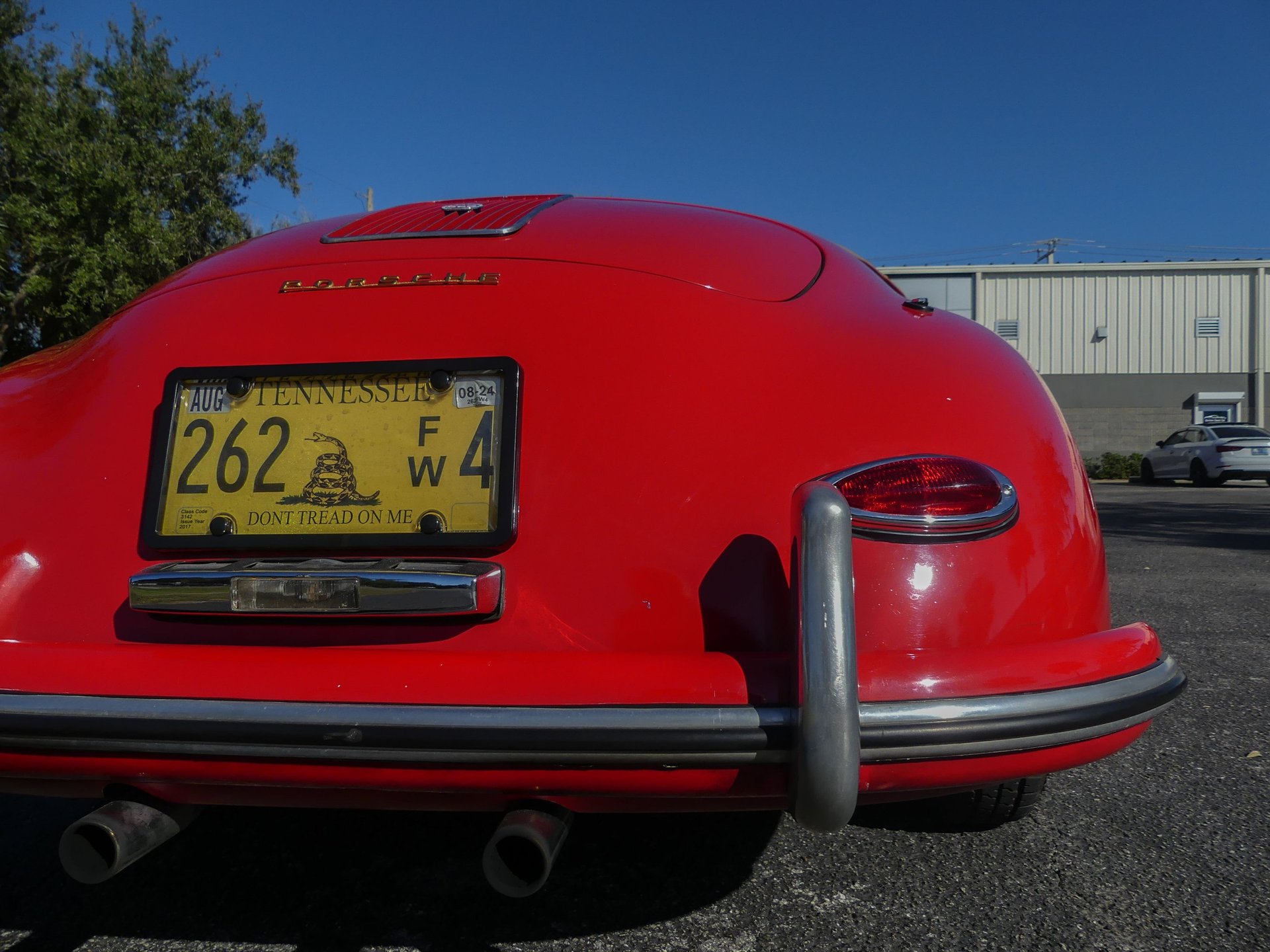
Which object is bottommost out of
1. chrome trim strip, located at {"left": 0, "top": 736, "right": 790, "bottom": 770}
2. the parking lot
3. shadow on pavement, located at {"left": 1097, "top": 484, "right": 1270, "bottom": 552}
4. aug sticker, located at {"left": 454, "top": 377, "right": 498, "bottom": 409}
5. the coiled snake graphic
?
shadow on pavement, located at {"left": 1097, "top": 484, "right": 1270, "bottom": 552}

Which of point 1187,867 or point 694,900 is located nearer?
point 694,900

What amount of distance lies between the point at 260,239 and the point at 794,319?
115 cm

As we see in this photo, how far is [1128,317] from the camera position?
24.5 metres

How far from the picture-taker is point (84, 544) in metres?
1.36

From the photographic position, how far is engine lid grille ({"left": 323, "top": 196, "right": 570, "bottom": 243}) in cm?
165

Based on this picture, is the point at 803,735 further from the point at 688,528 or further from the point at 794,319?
the point at 794,319

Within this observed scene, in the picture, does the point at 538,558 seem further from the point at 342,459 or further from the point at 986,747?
the point at 986,747

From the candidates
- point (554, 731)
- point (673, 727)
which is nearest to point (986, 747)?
point (673, 727)

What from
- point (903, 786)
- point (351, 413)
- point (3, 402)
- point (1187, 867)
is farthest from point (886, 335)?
point (3, 402)

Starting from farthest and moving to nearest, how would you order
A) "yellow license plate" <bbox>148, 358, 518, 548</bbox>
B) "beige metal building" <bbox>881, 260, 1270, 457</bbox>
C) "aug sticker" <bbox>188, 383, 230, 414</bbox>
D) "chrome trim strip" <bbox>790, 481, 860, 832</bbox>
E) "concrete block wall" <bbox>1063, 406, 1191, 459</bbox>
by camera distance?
"concrete block wall" <bbox>1063, 406, 1191, 459</bbox> < "beige metal building" <bbox>881, 260, 1270, 457</bbox> < "aug sticker" <bbox>188, 383, 230, 414</bbox> < "yellow license plate" <bbox>148, 358, 518, 548</bbox> < "chrome trim strip" <bbox>790, 481, 860, 832</bbox>

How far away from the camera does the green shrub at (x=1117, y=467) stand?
69.7 ft

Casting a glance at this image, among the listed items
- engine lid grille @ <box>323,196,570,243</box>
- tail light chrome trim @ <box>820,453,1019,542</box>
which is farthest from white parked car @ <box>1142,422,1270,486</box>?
tail light chrome trim @ <box>820,453,1019,542</box>

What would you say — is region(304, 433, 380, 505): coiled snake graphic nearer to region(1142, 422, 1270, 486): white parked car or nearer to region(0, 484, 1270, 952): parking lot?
region(0, 484, 1270, 952): parking lot

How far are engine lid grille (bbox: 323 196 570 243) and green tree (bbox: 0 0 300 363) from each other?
43.9 ft
